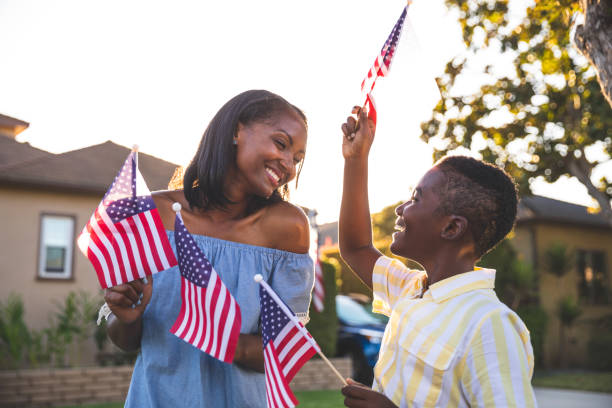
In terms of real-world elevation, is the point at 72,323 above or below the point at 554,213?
below

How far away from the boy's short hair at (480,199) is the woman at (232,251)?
2.00 ft

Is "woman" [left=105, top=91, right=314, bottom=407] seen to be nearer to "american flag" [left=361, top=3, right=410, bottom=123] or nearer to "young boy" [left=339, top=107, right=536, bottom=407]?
"young boy" [left=339, top=107, right=536, bottom=407]

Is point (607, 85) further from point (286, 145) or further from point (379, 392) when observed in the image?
point (379, 392)

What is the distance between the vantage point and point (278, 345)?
2232 millimetres

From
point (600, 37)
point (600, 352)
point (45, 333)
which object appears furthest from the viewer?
point (600, 352)

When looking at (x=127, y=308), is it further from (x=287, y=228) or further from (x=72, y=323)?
(x=72, y=323)

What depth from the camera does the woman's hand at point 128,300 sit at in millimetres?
2113

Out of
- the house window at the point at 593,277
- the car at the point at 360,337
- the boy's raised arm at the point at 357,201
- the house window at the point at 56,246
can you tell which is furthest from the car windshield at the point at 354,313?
the boy's raised arm at the point at 357,201

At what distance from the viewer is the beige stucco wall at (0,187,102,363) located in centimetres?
1267

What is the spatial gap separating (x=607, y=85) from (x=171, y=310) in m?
3.50

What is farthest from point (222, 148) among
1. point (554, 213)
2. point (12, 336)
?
point (554, 213)

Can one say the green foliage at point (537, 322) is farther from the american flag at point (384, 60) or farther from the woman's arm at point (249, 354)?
the woman's arm at point (249, 354)

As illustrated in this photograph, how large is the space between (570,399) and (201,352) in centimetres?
1023

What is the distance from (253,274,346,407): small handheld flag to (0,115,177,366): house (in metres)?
10.4
